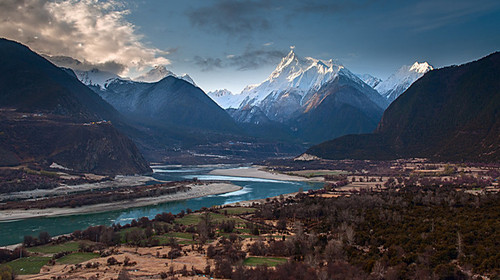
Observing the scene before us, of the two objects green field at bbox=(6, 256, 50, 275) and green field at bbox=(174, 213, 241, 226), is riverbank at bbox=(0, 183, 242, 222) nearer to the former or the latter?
green field at bbox=(174, 213, 241, 226)

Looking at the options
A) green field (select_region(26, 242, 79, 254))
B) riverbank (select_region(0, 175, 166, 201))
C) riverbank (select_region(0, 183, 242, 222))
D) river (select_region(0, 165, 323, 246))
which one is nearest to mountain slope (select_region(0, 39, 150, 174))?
riverbank (select_region(0, 175, 166, 201))

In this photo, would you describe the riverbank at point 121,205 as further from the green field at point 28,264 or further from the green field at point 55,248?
the green field at point 28,264

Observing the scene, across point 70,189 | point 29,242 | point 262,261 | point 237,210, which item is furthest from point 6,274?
point 70,189

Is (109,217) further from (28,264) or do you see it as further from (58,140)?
(58,140)

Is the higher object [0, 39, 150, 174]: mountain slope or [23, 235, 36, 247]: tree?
[0, 39, 150, 174]: mountain slope

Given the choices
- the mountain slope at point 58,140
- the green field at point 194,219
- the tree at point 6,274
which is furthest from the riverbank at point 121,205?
the mountain slope at point 58,140

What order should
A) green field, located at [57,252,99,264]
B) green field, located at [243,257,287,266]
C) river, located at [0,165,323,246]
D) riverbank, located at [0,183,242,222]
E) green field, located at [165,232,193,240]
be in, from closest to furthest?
green field, located at [243,257,287,266] < green field, located at [57,252,99,264] < green field, located at [165,232,193,240] < river, located at [0,165,323,246] < riverbank, located at [0,183,242,222]
